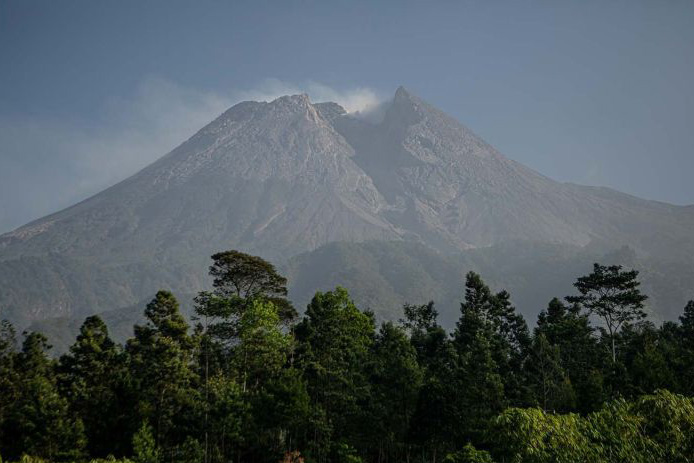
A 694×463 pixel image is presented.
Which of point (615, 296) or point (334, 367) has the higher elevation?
point (615, 296)

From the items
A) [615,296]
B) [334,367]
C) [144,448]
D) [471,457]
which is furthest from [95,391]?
[615,296]

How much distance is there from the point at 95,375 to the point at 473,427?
77.7 ft

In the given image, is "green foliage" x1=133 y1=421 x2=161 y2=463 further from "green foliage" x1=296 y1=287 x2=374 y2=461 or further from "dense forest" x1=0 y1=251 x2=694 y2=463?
"green foliage" x1=296 y1=287 x2=374 y2=461

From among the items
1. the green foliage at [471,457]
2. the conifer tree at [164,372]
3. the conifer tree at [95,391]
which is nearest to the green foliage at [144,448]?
the conifer tree at [164,372]

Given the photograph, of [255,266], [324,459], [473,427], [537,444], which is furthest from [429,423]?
[537,444]

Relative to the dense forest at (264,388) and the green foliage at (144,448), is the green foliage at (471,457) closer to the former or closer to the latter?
the dense forest at (264,388)

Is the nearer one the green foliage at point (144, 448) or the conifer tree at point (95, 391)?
the green foliage at point (144, 448)

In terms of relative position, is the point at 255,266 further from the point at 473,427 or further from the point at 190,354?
the point at 473,427

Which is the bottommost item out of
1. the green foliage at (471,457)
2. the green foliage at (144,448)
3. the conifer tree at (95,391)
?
the green foliage at (471,457)

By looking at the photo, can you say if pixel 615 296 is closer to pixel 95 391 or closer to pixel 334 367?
pixel 334 367

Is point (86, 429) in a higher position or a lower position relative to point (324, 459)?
higher

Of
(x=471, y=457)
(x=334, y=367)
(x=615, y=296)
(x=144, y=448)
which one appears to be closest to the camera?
(x=471, y=457)

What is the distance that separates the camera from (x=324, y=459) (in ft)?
125

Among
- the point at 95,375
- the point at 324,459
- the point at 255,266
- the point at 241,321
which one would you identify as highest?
the point at 255,266
